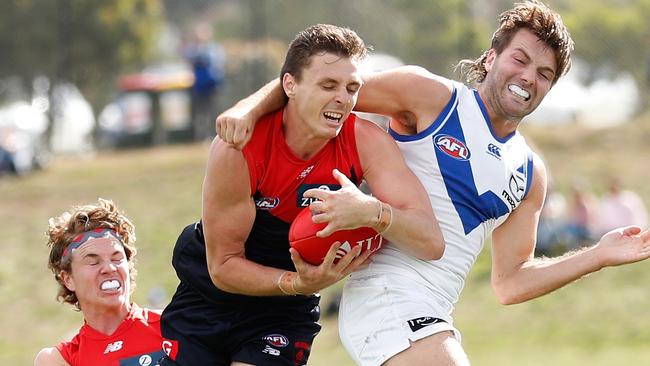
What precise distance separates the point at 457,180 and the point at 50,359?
1.86 m

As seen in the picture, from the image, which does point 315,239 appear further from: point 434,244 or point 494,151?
point 494,151

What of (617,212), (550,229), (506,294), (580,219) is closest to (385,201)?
(506,294)

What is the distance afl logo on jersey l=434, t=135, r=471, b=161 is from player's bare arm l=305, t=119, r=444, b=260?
0.24 meters

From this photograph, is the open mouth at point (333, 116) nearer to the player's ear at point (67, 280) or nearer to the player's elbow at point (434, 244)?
the player's elbow at point (434, 244)

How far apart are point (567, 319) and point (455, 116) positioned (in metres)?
8.37

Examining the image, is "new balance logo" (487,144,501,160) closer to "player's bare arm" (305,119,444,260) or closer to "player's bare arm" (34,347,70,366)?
"player's bare arm" (305,119,444,260)

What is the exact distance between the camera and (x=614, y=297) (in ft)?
43.9

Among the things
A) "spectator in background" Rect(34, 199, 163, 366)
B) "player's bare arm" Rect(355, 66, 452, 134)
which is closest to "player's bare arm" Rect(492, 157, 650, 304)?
"player's bare arm" Rect(355, 66, 452, 134)

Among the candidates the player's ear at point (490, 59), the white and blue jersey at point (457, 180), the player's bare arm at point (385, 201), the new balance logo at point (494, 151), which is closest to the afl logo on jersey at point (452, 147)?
A: the white and blue jersey at point (457, 180)

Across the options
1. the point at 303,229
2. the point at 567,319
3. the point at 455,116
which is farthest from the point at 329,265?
the point at 567,319

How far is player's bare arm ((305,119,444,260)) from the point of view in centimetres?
427

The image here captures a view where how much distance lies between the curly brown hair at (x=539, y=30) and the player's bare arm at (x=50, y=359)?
2.14 meters

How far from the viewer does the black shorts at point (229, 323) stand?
5035 millimetres

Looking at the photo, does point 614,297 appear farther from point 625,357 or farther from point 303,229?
point 303,229
